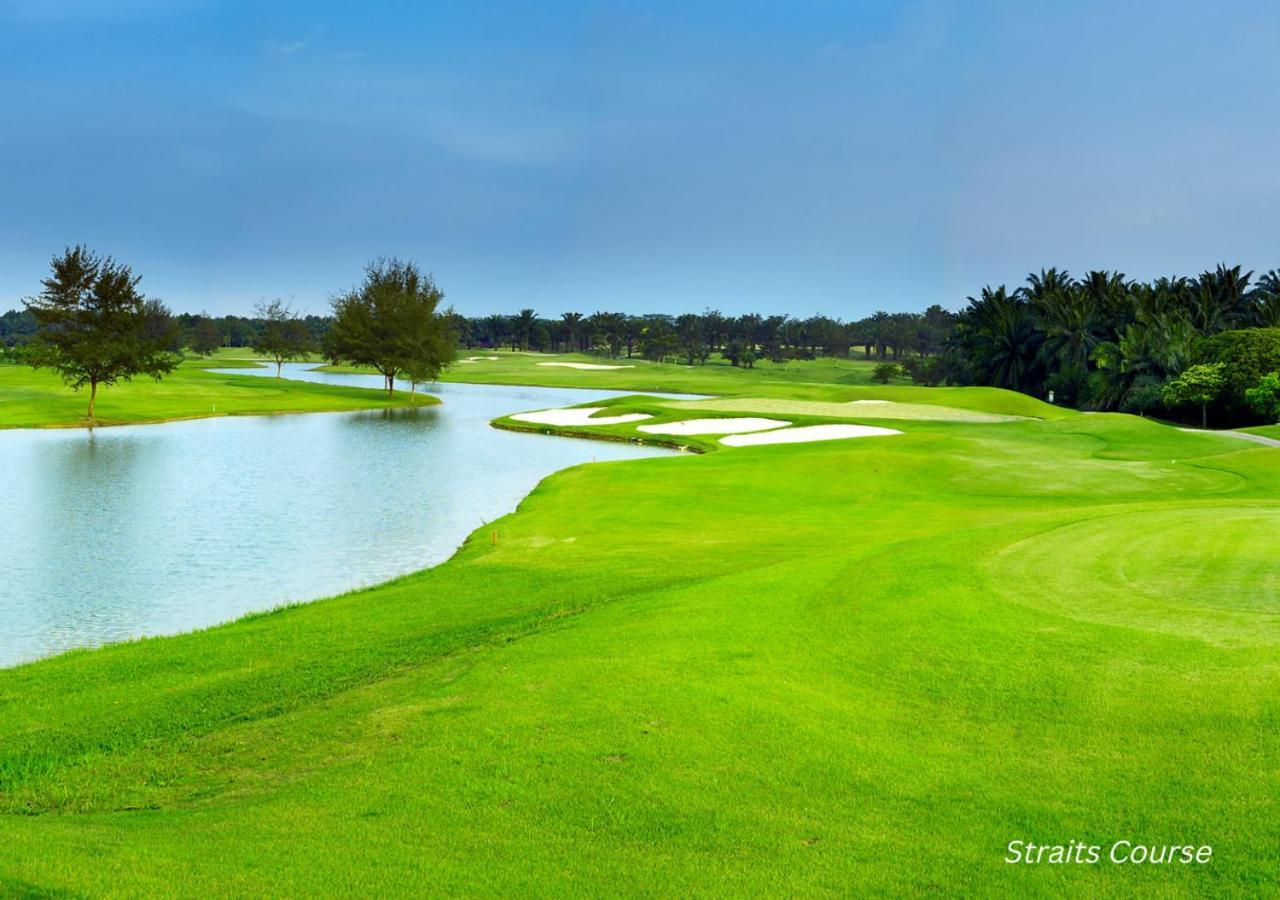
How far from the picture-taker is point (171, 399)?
8138 centimetres

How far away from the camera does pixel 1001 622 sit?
12.4 m

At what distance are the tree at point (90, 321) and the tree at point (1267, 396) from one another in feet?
234

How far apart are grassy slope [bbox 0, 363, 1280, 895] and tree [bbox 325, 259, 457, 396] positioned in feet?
265

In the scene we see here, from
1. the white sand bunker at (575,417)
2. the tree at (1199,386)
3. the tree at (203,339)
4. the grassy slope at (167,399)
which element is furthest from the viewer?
the tree at (203,339)

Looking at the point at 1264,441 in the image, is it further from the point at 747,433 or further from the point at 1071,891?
the point at 1071,891

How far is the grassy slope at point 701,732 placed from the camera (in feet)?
23.3

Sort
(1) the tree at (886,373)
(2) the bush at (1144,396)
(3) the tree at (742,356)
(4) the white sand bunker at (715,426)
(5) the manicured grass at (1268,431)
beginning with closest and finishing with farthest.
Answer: (5) the manicured grass at (1268,431) < (4) the white sand bunker at (715,426) < (2) the bush at (1144,396) < (1) the tree at (886,373) < (3) the tree at (742,356)

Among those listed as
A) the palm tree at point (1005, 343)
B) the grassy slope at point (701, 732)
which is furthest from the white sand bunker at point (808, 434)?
the palm tree at point (1005, 343)

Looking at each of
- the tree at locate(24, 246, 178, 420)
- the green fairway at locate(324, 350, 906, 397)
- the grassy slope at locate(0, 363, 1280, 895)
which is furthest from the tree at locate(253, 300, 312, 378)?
the grassy slope at locate(0, 363, 1280, 895)

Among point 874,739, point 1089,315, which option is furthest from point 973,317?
point 874,739

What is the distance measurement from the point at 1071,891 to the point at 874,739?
8.94ft

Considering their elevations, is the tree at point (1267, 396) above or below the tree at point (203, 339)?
below

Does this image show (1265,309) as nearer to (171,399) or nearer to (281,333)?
(171,399)

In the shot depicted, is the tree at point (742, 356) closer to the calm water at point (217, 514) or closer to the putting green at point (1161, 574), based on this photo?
the calm water at point (217, 514)
